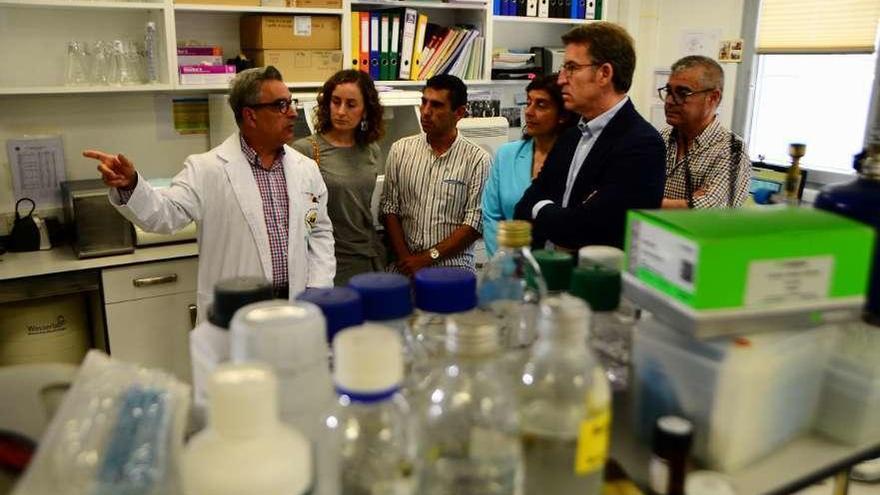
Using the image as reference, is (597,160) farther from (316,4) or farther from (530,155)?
(316,4)

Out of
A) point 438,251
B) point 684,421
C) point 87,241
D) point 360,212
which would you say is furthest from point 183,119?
point 684,421

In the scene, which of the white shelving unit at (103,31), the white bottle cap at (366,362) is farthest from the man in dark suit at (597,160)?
the white shelving unit at (103,31)

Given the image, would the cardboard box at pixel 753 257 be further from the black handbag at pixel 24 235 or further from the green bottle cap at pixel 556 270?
the black handbag at pixel 24 235

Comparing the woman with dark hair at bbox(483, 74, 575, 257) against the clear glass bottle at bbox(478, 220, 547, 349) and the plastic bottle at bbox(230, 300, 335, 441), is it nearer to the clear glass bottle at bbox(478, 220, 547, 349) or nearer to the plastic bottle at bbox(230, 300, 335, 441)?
the clear glass bottle at bbox(478, 220, 547, 349)

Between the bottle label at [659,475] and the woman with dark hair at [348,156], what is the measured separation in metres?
2.07

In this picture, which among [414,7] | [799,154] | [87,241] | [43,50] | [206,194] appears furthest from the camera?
[414,7]

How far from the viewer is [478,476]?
0.75m

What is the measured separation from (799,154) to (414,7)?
286 cm

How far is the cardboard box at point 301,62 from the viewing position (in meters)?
3.25

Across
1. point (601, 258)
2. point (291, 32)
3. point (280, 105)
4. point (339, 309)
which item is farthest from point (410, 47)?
point (339, 309)

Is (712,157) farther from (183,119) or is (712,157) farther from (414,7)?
(183,119)

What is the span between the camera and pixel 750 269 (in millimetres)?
856

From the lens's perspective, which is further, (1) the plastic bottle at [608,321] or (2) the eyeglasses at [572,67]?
(2) the eyeglasses at [572,67]

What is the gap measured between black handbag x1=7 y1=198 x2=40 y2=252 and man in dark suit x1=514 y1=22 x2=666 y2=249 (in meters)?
2.14
